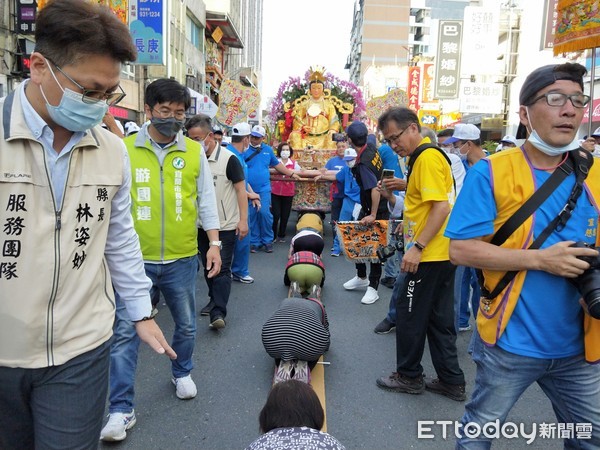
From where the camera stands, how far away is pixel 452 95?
28.2 metres

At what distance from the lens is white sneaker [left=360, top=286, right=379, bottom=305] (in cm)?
619

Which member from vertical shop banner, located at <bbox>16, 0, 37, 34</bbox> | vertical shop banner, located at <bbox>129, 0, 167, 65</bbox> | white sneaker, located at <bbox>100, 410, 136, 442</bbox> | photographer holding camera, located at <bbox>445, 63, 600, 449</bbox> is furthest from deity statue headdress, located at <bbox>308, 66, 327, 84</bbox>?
photographer holding camera, located at <bbox>445, 63, 600, 449</bbox>

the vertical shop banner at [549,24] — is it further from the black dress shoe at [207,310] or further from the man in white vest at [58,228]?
the man in white vest at [58,228]

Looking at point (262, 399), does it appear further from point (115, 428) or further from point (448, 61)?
point (448, 61)

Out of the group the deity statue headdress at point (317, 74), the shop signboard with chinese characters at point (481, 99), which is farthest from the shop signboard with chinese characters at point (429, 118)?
the deity statue headdress at point (317, 74)

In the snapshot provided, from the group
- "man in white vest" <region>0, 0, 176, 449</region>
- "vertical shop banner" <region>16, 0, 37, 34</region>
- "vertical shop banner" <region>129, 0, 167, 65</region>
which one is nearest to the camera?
"man in white vest" <region>0, 0, 176, 449</region>

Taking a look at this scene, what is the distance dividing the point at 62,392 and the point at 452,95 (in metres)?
29.0

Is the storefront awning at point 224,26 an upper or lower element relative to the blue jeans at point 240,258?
upper

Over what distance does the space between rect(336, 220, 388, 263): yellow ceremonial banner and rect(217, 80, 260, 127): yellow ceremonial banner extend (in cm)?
670

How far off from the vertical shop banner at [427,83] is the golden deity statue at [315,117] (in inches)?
962

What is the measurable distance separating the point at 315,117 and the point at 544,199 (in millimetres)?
11448

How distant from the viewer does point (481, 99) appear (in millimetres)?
26672

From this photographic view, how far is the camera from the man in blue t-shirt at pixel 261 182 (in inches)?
344

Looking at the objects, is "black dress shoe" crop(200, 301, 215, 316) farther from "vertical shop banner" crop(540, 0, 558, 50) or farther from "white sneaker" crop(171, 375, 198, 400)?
"vertical shop banner" crop(540, 0, 558, 50)
